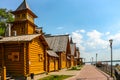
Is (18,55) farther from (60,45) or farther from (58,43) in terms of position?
(58,43)

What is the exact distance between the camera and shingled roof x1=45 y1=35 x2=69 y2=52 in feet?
145

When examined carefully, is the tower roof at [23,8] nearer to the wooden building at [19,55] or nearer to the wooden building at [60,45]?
the wooden building at [60,45]

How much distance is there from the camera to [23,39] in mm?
22375

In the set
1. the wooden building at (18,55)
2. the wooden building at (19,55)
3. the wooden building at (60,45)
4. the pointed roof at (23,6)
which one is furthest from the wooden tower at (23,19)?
the wooden building at (18,55)

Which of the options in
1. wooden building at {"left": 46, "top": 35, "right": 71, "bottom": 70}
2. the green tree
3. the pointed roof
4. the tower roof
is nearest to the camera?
the tower roof

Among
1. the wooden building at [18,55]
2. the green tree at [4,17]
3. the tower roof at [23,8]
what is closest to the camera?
the wooden building at [18,55]

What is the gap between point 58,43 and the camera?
46062 mm

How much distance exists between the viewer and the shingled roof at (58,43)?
44.1 m

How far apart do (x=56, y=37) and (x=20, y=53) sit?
26139 mm

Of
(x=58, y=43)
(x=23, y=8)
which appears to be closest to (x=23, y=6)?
(x=23, y=8)

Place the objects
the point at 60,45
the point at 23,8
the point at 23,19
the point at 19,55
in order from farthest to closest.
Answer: the point at 60,45
the point at 23,8
the point at 23,19
the point at 19,55

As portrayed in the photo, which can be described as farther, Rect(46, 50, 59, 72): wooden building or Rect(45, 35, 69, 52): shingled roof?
Rect(45, 35, 69, 52): shingled roof

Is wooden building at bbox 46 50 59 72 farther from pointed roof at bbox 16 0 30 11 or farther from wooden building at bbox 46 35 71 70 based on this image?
pointed roof at bbox 16 0 30 11

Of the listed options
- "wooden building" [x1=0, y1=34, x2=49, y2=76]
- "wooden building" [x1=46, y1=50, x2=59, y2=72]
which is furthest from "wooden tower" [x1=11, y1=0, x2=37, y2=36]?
"wooden building" [x1=0, y1=34, x2=49, y2=76]
